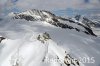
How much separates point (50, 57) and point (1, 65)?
52.6ft

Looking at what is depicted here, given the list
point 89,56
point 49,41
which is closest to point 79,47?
point 89,56

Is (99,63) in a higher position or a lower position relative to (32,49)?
lower

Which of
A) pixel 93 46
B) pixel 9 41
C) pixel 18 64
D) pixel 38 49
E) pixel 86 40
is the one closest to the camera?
pixel 18 64

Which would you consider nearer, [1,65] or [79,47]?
[1,65]

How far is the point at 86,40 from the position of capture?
399 feet

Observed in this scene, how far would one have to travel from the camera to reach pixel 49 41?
95.2 m

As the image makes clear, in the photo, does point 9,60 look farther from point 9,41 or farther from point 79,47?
point 79,47

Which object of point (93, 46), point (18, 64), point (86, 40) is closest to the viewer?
point (18, 64)

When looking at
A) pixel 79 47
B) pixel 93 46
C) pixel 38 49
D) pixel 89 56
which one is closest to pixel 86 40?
pixel 93 46

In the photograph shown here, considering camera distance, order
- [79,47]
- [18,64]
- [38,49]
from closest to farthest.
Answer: [18,64]
[38,49]
[79,47]

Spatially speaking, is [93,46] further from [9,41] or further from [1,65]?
[1,65]

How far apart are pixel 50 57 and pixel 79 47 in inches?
986

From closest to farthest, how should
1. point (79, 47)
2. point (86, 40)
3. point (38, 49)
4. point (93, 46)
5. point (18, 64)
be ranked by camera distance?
point (18, 64) < point (38, 49) < point (79, 47) < point (93, 46) < point (86, 40)

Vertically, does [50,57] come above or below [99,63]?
above
